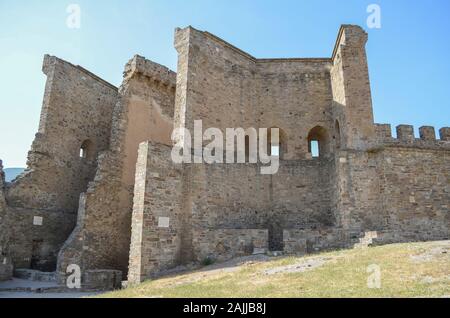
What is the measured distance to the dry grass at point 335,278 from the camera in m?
6.04

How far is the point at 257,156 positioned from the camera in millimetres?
15195

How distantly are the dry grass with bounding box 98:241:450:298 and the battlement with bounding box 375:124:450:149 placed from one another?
524 cm

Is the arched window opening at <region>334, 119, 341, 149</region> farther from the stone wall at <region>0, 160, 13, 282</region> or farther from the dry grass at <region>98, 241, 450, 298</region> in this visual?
the stone wall at <region>0, 160, 13, 282</region>

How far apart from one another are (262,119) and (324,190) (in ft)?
13.8

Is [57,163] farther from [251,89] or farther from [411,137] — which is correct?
[411,137]

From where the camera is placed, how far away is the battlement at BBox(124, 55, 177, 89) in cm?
1594

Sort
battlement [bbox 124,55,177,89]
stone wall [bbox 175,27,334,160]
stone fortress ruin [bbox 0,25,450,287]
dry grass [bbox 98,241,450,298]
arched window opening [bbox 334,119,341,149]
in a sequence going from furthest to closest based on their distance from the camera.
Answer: battlement [bbox 124,55,177,89], arched window opening [bbox 334,119,341,149], stone wall [bbox 175,27,334,160], stone fortress ruin [bbox 0,25,450,287], dry grass [bbox 98,241,450,298]

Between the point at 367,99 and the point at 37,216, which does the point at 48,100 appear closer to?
the point at 37,216

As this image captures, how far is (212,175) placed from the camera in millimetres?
13094

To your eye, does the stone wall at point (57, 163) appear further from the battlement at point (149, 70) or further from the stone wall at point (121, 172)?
the battlement at point (149, 70)

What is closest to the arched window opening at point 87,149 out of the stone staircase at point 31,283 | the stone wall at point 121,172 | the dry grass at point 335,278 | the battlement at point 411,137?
the stone wall at point 121,172

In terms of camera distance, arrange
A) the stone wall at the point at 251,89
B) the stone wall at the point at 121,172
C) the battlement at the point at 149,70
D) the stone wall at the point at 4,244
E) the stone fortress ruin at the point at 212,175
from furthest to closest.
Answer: the battlement at the point at 149,70
the stone wall at the point at 251,89
the stone wall at the point at 121,172
the stone wall at the point at 4,244
the stone fortress ruin at the point at 212,175

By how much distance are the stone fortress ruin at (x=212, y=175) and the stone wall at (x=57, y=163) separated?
52 mm

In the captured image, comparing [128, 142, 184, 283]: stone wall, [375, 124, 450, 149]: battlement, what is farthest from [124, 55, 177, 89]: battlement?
[375, 124, 450, 149]: battlement
